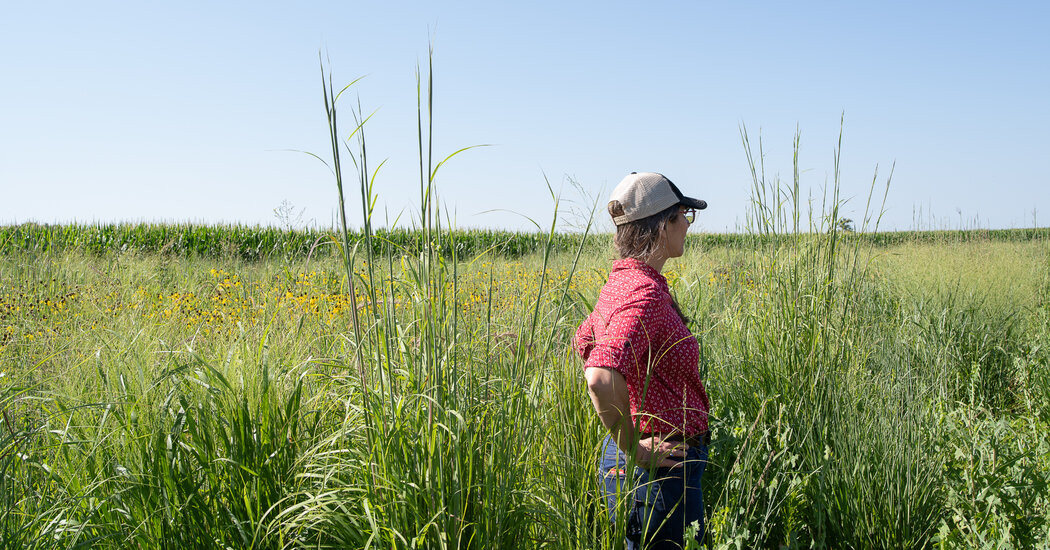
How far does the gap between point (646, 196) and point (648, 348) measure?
49 centimetres

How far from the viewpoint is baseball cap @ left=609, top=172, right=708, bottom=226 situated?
1889mm

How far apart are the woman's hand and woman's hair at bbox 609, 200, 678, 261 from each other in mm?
563

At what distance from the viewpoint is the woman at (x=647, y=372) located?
1.68 m

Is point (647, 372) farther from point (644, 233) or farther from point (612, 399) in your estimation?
point (644, 233)

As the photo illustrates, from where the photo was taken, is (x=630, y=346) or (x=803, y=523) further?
(x=803, y=523)

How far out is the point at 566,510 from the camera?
71.0 inches

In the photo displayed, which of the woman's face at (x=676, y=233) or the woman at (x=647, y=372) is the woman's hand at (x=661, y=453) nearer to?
the woman at (x=647, y=372)

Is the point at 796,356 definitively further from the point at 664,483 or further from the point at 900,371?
the point at 664,483

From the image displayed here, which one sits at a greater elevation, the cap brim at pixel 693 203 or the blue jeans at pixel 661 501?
the cap brim at pixel 693 203

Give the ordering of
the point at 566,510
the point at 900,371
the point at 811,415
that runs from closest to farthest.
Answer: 1. the point at 566,510
2. the point at 811,415
3. the point at 900,371

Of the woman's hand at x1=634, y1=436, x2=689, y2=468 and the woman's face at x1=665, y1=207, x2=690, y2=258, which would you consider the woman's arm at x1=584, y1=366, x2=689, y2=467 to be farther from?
the woman's face at x1=665, y1=207, x2=690, y2=258

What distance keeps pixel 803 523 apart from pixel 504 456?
62.5 inches

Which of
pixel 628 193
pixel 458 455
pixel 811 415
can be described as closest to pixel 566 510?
pixel 458 455

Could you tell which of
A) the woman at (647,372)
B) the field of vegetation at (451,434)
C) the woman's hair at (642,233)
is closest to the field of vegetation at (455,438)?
the field of vegetation at (451,434)
